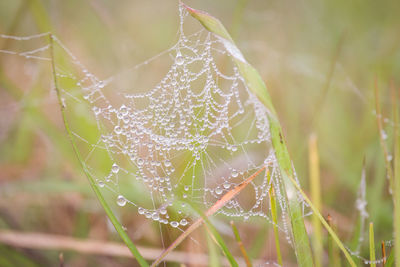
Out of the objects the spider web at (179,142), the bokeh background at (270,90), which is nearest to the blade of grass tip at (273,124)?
the spider web at (179,142)

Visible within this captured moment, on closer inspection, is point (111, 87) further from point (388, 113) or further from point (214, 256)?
point (388, 113)

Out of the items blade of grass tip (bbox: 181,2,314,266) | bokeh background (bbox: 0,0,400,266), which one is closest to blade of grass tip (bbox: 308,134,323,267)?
blade of grass tip (bbox: 181,2,314,266)

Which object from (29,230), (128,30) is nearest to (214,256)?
(29,230)

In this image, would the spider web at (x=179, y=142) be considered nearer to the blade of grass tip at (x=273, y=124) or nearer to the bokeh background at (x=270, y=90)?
the blade of grass tip at (x=273, y=124)

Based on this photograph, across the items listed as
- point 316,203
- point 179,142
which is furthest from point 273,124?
point 179,142

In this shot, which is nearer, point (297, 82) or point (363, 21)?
point (297, 82)

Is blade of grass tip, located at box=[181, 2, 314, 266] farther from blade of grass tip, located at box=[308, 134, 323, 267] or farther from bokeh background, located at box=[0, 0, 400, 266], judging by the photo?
bokeh background, located at box=[0, 0, 400, 266]
